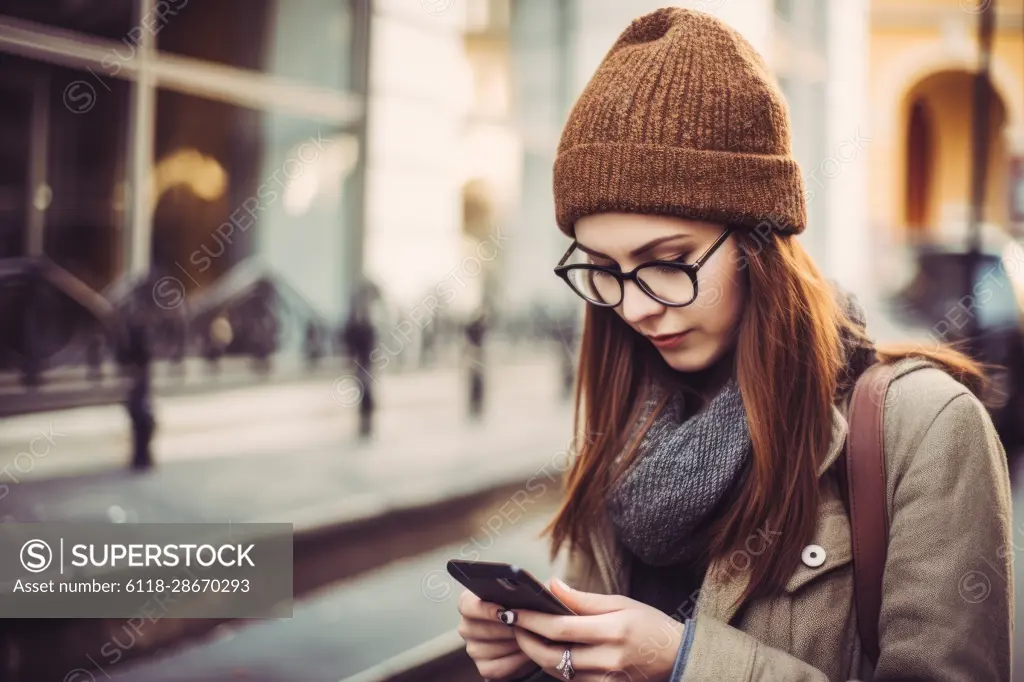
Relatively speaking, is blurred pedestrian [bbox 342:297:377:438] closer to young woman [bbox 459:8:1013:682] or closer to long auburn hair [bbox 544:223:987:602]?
young woman [bbox 459:8:1013:682]

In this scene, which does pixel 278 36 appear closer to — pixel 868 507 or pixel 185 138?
pixel 185 138

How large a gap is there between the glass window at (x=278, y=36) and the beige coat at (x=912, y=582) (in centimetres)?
860

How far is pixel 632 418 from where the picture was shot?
1.85 m

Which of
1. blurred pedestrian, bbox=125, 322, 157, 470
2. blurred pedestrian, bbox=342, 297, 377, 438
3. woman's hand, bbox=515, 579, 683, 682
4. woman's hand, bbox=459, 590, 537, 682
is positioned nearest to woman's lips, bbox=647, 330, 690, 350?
woman's hand, bbox=515, 579, 683, 682

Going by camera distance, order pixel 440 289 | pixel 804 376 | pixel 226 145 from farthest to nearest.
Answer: pixel 440 289, pixel 226 145, pixel 804 376

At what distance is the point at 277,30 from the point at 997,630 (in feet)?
31.9

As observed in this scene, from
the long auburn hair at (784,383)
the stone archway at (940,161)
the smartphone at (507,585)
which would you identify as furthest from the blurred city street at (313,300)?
the stone archway at (940,161)

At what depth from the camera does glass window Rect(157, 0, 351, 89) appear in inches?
355

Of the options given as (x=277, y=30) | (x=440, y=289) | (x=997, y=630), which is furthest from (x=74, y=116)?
(x=997, y=630)

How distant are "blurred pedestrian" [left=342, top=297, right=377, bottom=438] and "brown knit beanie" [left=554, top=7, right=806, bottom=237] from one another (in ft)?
19.7

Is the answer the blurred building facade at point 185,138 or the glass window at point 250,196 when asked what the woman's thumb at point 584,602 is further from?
the glass window at point 250,196

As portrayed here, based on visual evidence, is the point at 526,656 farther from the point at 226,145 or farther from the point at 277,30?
the point at 277,30

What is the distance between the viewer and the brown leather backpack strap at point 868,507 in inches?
58.6

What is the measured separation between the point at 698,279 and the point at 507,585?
63 centimetres
